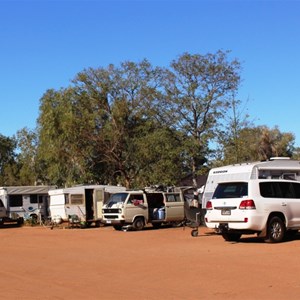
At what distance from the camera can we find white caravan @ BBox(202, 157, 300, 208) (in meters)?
18.4

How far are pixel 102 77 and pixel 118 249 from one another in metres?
21.3

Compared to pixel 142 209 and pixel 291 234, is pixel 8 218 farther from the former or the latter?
pixel 291 234

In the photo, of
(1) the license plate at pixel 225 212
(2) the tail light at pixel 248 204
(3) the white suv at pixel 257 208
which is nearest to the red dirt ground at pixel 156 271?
(3) the white suv at pixel 257 208

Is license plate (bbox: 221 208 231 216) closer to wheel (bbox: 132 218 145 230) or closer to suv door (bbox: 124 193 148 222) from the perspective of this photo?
suv door (bbox: 124 193 148 222)

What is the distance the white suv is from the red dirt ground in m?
0.47

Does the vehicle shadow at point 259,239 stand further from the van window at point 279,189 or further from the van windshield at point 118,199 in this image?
the van windshield at point 118,199

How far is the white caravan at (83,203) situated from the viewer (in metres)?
28.8

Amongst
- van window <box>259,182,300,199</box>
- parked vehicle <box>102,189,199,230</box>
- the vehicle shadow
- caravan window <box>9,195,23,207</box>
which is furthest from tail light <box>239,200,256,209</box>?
caravan window <box>9,195,23,207</box>

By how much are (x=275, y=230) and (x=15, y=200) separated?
2288cm

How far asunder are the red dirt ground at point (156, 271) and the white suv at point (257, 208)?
0.47m

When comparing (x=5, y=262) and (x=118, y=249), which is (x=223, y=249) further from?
(x=5, y=262)

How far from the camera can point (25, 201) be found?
114 feet

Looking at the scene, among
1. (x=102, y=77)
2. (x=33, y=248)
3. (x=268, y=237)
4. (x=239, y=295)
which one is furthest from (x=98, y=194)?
(x=239, y=295)

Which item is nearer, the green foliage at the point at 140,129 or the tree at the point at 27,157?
the green foliage at the point at 140,129
